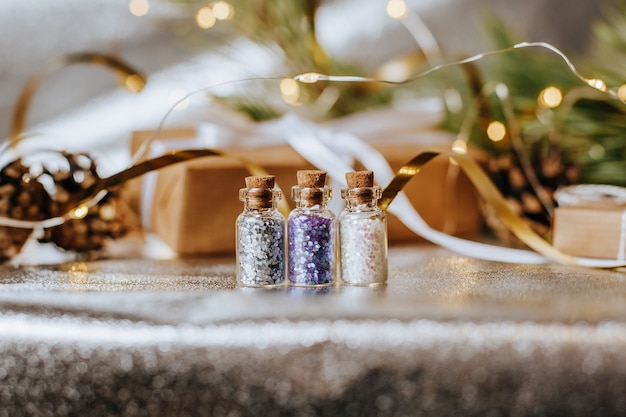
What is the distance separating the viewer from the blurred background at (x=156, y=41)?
3.47 feet

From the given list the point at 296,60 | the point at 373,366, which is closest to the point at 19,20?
the point at 296,60

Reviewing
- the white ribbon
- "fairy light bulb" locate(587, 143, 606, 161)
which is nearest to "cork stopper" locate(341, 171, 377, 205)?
the white ribbon

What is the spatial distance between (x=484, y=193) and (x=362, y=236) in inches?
6.2

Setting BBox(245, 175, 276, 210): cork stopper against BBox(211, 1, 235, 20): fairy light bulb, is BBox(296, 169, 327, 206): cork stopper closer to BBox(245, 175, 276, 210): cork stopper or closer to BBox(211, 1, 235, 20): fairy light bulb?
BBox(245, 175, 276, 210): cork stopper

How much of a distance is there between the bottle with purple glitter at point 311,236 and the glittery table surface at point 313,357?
6cm

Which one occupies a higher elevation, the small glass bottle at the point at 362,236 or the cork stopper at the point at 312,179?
the cork stopper at the point at 312,179

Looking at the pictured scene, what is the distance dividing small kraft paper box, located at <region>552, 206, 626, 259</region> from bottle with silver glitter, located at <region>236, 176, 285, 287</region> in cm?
29

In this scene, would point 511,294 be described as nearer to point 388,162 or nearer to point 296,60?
point 388,162

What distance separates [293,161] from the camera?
0.71 metres

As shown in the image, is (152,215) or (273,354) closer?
(273,354)

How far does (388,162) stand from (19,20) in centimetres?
65

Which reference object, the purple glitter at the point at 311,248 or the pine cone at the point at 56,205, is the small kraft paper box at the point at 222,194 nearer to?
the pine cone at the point at 56,205

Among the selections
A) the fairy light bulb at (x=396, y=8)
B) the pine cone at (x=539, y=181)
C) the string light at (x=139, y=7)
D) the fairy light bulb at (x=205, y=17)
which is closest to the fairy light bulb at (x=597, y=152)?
the pine cone at (x=539, y=181)

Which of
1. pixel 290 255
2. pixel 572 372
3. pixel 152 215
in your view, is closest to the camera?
pixel 572 372
